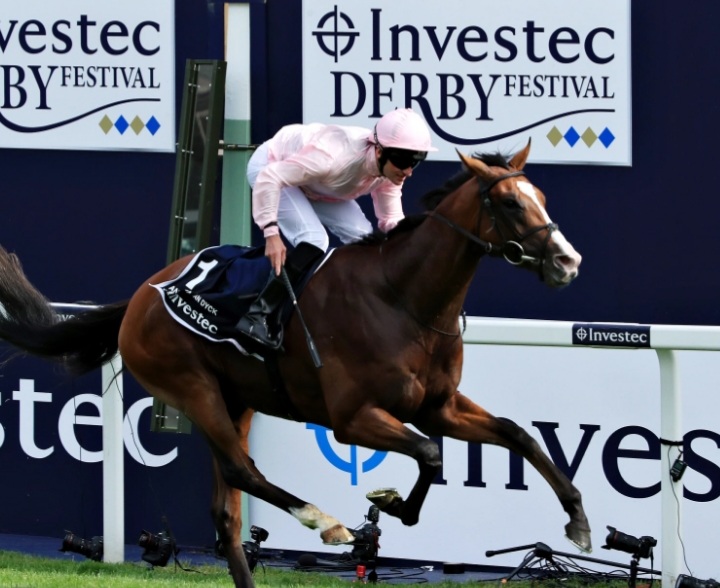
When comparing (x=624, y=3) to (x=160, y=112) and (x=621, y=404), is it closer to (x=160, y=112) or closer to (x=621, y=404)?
(x=621, y=404)

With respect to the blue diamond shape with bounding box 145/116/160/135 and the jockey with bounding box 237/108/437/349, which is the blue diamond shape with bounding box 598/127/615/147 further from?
the blue diamond shape with bounding box 145/116/160/135

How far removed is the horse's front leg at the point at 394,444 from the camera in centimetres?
572

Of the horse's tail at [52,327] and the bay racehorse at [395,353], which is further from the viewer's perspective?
the horse's tail at [52,327]

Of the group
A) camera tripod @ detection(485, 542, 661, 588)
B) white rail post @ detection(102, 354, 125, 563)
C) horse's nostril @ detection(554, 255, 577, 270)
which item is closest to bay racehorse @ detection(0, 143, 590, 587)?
horse's nostril @ detection(554, 255, 577, 270)

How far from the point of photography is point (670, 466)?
22.0ft

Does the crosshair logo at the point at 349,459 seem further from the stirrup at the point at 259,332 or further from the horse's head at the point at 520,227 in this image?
the horse's head at the point at 520,227

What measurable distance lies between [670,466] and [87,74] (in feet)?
11.7

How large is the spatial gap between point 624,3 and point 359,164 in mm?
2084

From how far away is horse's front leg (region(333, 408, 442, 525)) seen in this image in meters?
5.72

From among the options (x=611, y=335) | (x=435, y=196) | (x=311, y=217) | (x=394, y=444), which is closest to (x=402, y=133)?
(x=435, y=196)

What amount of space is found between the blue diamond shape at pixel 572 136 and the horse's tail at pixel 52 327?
7.21ft

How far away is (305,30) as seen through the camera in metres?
7.89

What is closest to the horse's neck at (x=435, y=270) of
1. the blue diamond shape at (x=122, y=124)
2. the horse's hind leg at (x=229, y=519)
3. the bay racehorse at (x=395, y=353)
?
the bay racehorse at (x=395, y=353)

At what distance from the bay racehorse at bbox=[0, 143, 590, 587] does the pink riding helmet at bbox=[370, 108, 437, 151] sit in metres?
0.19
